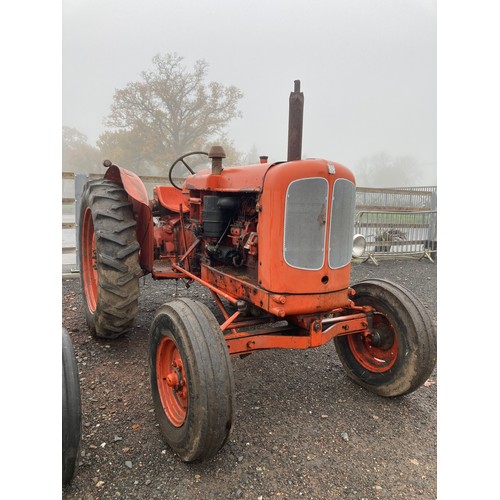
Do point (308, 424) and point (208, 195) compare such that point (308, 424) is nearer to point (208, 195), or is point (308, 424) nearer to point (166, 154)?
point (208, 195)

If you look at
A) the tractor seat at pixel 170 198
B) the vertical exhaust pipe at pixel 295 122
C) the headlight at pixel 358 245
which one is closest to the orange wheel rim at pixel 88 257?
the tractor seat at pixel 170 198

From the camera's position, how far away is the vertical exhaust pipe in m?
2.09

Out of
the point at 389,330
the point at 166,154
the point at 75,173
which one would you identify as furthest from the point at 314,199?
the point at 166,154

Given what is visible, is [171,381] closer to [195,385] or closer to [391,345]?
[195,385]

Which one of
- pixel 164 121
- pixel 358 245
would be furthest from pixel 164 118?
pixel 358 245

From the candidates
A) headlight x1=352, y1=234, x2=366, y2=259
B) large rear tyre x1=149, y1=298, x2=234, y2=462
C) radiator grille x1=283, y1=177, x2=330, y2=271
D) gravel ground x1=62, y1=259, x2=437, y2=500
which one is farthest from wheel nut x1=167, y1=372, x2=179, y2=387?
headlight x1=352, y1=234, x2=366, y2=259

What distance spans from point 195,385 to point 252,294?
2.26ft

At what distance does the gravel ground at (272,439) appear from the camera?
5.92 ft

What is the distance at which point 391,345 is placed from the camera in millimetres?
2648

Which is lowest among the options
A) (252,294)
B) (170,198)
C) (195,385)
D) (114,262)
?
(195,385)

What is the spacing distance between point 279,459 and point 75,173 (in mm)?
5447

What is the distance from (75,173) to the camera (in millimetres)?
6039

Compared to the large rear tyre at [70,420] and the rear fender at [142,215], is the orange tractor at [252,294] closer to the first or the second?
the rear fender at [142,215]

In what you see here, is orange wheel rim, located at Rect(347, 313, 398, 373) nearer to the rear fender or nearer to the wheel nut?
the wheel nut
